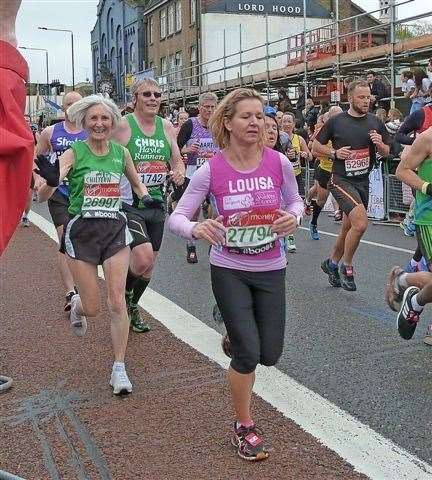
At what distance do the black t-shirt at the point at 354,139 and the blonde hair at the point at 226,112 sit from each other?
12.8 feet

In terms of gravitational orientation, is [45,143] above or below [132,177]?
above

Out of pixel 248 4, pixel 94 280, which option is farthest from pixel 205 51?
pixel 94 280

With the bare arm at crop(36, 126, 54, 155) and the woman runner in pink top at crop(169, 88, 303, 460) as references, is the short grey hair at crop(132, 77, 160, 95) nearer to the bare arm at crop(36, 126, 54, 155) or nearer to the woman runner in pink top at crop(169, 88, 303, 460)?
the bare arm at crop(36, 126, 54, 155)

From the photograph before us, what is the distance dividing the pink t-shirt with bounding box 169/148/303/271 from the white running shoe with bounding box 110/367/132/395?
3.61 ft

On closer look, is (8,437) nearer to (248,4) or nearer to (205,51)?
(205,51)

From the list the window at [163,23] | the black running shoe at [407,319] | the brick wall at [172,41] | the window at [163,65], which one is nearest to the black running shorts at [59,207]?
the black running shoe at [407,319]

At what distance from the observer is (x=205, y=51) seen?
1795 inches

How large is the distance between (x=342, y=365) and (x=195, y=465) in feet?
5.67

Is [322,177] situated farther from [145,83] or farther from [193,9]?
[193,9]

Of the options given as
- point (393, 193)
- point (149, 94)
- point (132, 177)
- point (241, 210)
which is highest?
point (149, 94)

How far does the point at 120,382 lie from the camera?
4293 mm

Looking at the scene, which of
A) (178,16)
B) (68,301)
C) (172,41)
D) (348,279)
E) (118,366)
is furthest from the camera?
(172,41)

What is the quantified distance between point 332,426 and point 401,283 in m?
2.09

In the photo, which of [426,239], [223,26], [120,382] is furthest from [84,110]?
[223,26]
